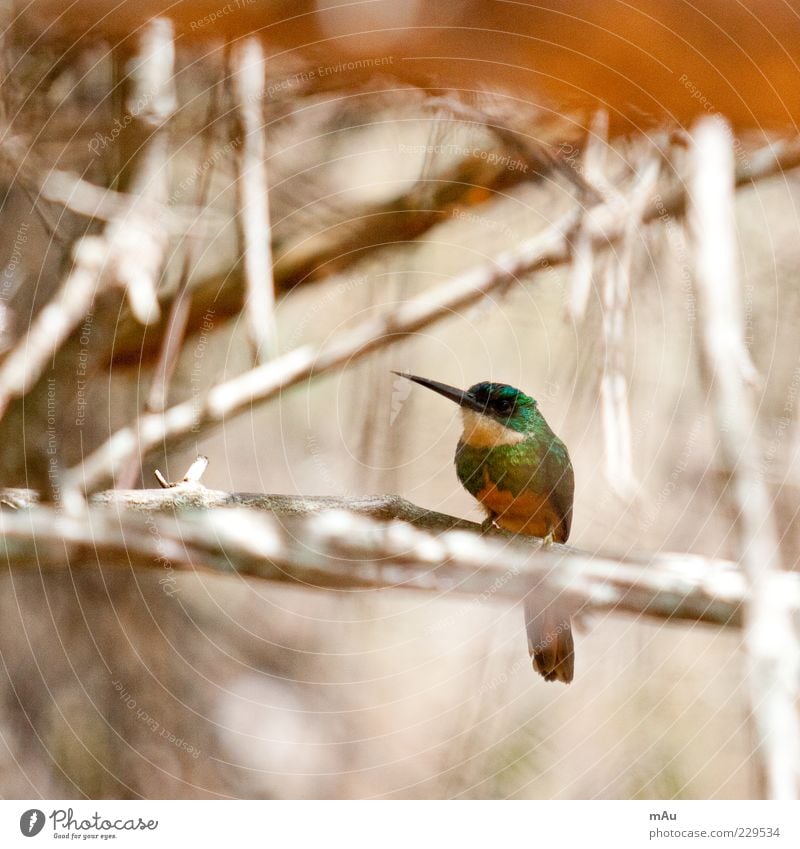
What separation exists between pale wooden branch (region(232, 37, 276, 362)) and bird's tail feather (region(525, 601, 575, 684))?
500 millimetres

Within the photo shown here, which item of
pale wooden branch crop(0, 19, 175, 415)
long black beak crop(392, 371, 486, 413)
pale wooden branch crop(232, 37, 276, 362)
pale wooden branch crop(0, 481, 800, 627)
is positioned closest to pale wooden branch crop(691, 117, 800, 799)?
pale wooden branch crop(0, 481, 800, 627)

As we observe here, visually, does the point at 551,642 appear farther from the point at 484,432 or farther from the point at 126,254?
the point at 126,254

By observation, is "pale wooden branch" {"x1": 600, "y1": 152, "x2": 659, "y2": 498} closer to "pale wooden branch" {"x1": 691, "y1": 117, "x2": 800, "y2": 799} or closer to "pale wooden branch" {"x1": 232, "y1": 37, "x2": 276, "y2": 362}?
"pale wooden branch" {"x1": 691, "y1": 117, "x2": 800, "y2": 799}

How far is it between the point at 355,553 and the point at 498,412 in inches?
11.1

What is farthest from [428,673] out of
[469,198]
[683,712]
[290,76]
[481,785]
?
[290,76]

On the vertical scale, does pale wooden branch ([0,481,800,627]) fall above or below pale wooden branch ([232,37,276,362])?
below

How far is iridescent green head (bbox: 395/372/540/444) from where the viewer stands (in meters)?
1.09

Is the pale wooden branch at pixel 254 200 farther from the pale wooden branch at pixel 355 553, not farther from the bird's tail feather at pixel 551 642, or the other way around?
the bird's tail feather at pixel 551 642

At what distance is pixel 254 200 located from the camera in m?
1.12

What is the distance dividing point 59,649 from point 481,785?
21.4 inches
